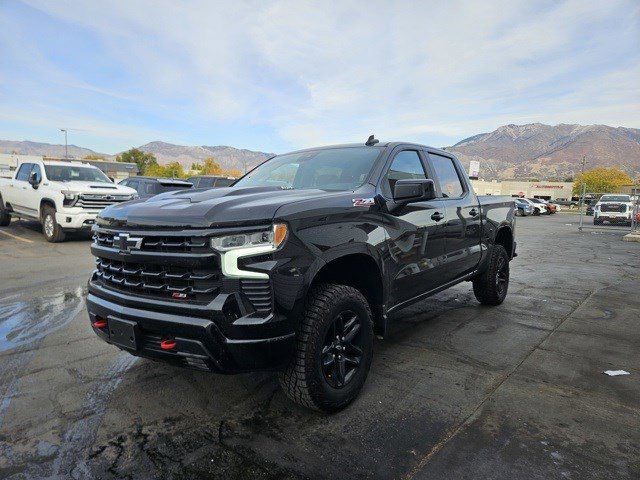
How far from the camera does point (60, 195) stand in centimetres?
954

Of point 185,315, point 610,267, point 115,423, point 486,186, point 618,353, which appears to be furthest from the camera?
point 486,186

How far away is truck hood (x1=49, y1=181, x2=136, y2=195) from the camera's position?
9.66 meters

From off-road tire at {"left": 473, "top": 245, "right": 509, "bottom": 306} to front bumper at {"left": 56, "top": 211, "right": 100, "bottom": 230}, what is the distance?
26.4 feet

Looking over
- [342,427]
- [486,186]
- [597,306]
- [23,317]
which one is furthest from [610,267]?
[486,186]

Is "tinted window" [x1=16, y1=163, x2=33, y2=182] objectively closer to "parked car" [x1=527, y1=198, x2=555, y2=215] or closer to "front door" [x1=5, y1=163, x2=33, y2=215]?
"front door" [x1=5, y1=163, x2=33, y2=215]

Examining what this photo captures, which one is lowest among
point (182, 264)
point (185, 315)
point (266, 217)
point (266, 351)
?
point (266, 351)

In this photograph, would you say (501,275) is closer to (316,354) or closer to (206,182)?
(316,354)

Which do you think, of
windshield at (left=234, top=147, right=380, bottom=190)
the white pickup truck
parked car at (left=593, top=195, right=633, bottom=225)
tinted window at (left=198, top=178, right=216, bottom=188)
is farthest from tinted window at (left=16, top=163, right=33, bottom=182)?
parked car at (left=593, top=195, right=633, bottom=225)

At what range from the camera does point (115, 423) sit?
267 cm

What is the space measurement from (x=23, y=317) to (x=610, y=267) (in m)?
10.3

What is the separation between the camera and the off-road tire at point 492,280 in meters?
5.33

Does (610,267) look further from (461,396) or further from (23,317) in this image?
(23,317)

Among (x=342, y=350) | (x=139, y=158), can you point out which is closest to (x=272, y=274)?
(x=342, y=350)

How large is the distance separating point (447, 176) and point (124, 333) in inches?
134
